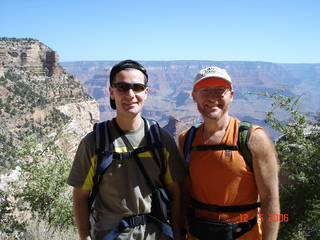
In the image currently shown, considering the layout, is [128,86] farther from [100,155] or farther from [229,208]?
[229,208]

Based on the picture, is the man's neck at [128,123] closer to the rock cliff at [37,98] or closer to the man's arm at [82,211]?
the man's arm at [82,211]

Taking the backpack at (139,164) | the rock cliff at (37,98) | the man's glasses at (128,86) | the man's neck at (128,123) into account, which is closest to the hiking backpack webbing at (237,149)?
the backpack at (139,164)

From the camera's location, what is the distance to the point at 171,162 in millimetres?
2518

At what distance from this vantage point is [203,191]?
8.16ft

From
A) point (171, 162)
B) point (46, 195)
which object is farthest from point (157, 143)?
point (46, 195)

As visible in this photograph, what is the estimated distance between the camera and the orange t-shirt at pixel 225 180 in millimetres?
2367

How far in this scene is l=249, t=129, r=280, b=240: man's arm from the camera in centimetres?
229

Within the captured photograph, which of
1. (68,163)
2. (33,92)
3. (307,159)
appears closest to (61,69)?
(33,92)

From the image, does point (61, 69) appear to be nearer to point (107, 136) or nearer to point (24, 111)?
point (24, 111)

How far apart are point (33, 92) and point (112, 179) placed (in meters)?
33.8

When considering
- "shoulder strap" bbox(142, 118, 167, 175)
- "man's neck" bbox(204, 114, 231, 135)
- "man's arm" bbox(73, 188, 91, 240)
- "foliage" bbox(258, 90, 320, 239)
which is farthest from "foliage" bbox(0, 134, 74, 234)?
"man's neck" bbox(204, 114, 231, 135)

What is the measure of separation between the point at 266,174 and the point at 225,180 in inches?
13.1

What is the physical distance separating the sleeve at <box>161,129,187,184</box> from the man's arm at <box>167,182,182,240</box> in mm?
91

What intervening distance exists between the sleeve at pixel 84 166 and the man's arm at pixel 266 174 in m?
1.33
